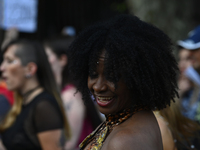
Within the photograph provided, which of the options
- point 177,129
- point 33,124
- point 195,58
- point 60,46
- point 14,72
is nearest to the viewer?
point 177,129

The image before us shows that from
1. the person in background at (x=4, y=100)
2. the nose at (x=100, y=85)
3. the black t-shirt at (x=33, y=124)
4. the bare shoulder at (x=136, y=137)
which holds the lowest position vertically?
the person in background at (x=4, y=100)

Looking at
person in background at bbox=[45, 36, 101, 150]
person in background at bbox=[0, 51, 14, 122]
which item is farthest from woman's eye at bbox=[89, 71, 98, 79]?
person in background at bbox=[0, 51, 14, 122]

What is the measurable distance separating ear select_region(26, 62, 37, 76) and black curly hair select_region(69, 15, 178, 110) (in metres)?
1.81

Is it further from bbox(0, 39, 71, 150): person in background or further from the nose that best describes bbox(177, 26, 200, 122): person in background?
the nose

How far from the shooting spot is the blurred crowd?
9.67 ft

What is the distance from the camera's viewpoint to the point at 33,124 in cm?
334

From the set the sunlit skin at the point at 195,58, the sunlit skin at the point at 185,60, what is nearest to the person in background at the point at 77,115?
the sunlit skin at the point at 185,60

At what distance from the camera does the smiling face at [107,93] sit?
1.75m

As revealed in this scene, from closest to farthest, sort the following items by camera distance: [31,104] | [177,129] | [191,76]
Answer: [177,129]
[31,104]
[191,76]

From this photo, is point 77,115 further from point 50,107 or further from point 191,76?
point 191,76

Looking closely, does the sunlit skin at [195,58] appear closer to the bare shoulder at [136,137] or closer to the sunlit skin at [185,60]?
the sunlit skin at [185,60]

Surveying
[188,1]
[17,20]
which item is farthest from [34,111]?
[188,1]

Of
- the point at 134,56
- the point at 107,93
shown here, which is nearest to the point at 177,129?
the point at 107,93

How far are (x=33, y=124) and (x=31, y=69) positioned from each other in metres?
0.65
